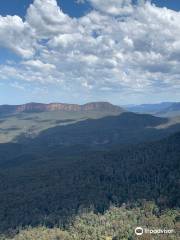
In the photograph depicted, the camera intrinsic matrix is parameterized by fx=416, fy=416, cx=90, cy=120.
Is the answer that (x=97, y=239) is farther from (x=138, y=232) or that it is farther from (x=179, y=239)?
(x=179, y=239)

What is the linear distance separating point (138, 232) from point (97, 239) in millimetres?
20213

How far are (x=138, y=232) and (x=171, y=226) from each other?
15.9m

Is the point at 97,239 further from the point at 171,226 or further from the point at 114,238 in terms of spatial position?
the point at 171,226

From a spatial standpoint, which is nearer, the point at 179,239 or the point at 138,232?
the point at 179,239

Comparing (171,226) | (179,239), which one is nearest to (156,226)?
(171,226)

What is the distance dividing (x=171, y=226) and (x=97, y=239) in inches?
1401

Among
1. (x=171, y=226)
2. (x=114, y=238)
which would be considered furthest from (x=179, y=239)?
(x=114, y=238)

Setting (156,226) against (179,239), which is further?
(156,226)

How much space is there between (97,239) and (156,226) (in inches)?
1134

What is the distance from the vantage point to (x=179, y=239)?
179 m

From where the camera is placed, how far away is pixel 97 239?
19875cm

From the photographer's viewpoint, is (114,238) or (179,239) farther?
(114,238)

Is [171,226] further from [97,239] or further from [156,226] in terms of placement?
[97,239]

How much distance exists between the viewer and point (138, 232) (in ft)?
636
